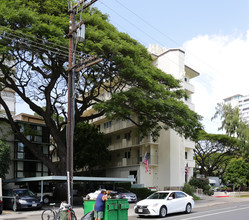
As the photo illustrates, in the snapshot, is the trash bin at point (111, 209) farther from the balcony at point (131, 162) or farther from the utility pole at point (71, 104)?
the balcony at point (131, 162)

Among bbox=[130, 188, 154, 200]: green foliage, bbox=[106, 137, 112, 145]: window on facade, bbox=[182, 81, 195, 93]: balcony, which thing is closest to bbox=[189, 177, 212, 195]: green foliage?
bbox=[130, 188, 154, 200]: green foliage

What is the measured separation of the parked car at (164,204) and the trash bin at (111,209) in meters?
5.53

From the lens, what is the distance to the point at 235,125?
50.2m

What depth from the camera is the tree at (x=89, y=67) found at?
24.0 metres

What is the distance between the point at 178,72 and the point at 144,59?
10.3 meters

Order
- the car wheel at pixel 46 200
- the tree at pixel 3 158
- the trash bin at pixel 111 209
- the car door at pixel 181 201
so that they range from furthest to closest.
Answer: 1. the car wheel at pixel 46 200
2. the tree at pixel 3 158
3. the car door at pixel 181 201
4. the trash bin at pixel 111 209

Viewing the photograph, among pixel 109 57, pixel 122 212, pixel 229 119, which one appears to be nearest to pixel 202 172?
pixel 229 119

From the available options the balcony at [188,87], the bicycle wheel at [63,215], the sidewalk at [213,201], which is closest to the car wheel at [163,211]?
the bicycle wheel at [63,215]

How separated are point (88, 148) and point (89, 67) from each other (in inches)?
680

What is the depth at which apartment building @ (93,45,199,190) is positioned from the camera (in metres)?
40.5

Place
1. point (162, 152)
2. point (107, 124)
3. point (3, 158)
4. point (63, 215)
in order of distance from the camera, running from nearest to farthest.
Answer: point (63, 215) < point (3, 158) < point (162, 152) < point (107, 124)

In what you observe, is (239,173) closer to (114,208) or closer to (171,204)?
(171,204)

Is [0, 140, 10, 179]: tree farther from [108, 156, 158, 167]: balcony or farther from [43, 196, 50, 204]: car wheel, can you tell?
[108, 156, 158, 167]: balcony

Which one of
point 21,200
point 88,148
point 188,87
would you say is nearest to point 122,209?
point 21,200
